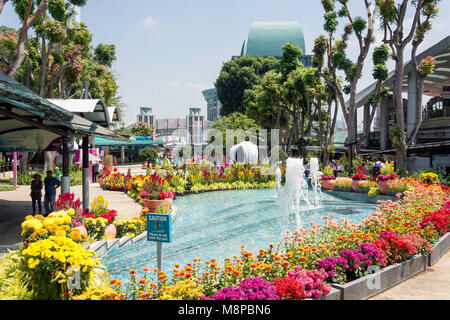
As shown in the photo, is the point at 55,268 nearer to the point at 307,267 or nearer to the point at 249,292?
the point at 249,292

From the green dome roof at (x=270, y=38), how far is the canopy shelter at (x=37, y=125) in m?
105

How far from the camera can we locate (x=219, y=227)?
460 inches

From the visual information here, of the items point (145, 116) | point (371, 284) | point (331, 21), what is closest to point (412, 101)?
point (331, 21)

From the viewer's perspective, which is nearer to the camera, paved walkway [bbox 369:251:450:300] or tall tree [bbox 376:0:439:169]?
paved walkway [bbox 369:251:450:300]

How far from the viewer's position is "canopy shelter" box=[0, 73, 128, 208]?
7.44m

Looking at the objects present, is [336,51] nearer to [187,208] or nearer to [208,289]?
[187,208]

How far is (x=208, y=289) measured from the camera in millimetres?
4684

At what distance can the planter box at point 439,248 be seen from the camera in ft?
22.9

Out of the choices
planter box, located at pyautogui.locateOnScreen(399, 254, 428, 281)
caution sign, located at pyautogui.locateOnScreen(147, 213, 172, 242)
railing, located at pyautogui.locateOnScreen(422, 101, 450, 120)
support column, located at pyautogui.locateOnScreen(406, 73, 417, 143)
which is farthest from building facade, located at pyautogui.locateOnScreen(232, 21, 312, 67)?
caution sign, located at pyautogui.locateOnScreen(147, 213, 172, 242)

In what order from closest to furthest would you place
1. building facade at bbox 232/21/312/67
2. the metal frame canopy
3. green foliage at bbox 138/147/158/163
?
the metal frame canopy, green foliage at bbox 138/147/158/163, building facade at bbox 232/21/312/67

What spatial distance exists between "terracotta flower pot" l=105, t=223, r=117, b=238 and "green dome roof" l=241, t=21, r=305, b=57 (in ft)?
356

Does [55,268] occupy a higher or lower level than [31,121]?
lower

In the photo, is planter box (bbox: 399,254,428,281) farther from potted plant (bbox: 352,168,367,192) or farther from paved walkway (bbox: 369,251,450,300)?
potted plant (bbox: 352,168,367,192)

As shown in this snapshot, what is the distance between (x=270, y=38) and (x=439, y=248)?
11565 cm
